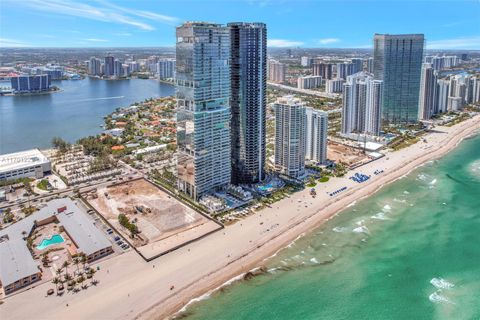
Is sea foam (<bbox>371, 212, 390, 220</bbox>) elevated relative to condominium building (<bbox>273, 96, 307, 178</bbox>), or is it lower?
lower

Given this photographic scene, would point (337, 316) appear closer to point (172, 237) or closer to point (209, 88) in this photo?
point (172, 237)

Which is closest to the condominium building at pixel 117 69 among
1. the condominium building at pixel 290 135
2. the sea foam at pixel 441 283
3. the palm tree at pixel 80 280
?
the condominium building at pixel 290 135

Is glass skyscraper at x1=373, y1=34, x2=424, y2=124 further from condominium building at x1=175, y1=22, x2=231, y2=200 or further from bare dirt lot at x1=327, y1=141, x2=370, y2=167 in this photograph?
condominium building at x1=175, y1=22, x2=231, y2=200

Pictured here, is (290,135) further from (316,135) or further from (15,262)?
(15,262)

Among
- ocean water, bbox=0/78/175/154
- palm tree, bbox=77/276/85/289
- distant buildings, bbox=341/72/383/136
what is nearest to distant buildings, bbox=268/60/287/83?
ocean water, bbox=0/78/175/154

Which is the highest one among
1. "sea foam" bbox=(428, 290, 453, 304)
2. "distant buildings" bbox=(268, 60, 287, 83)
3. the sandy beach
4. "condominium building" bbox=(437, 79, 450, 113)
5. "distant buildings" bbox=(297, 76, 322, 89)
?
"distant buildings" bbox=(268, 60, 287, 83)

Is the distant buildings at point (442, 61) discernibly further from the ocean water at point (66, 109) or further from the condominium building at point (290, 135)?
the condominium building at point (290, 135)

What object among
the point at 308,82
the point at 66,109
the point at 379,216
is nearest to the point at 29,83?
the point at 66,109

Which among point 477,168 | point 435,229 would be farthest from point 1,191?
point 477,168
